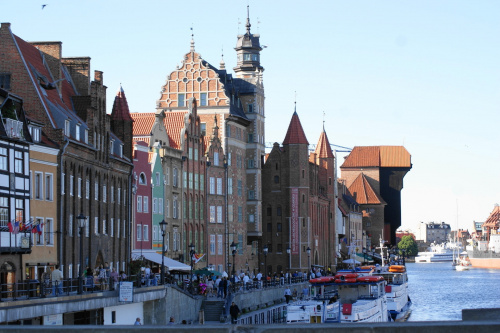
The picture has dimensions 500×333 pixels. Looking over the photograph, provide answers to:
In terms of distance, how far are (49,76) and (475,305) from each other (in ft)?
211

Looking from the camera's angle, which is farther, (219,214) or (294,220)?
(294,220)

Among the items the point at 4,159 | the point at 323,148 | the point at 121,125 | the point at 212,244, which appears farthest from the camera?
the point at 323,148

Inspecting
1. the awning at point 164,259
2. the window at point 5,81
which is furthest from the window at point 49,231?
the awning at point 164,259

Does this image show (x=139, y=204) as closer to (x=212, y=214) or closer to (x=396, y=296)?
(x=212, y=214)

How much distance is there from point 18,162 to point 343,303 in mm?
24544

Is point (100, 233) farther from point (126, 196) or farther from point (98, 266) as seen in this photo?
point (126, 196)

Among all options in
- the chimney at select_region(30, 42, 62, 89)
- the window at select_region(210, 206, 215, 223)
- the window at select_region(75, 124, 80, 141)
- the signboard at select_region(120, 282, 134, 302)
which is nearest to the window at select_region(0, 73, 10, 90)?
the window at select_region(75, 124, 80, 141)

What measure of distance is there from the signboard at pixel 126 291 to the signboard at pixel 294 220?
75778 mm

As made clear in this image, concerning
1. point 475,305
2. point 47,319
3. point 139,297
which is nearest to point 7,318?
point 47,319

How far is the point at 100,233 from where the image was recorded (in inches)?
2432

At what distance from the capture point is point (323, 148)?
506 ft

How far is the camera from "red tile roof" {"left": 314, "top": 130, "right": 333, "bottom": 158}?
154 m

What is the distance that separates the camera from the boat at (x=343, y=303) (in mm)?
53219

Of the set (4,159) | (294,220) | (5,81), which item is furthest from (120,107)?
(294,220)
